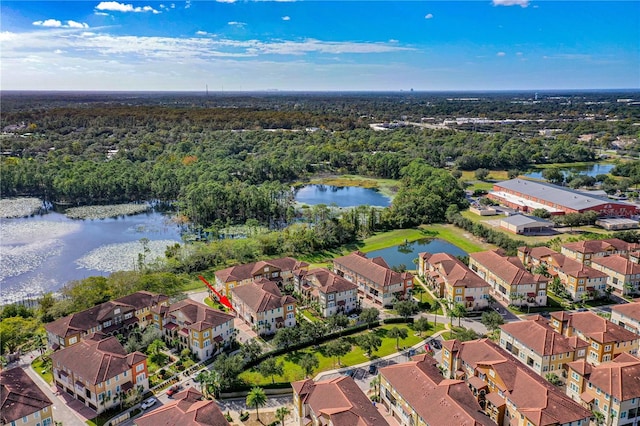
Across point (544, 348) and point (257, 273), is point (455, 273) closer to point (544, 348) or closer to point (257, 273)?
point (544, 348)

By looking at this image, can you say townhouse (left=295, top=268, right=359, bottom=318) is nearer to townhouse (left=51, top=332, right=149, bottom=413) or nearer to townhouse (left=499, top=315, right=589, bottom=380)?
townhouse (left=499, top=315, right=589, bottom=380)

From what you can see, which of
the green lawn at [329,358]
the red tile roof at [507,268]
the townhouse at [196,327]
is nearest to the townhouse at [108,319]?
the townhouse at [196,327]

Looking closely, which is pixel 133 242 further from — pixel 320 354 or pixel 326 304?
pixel 320 354

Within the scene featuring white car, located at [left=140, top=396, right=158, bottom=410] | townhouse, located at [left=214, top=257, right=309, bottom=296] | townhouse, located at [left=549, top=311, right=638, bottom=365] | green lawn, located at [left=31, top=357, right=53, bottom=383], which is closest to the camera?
white car, located at [left=140, top=396, right=158, bottom=410]

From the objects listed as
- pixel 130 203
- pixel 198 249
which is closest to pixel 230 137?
pixel 130 203

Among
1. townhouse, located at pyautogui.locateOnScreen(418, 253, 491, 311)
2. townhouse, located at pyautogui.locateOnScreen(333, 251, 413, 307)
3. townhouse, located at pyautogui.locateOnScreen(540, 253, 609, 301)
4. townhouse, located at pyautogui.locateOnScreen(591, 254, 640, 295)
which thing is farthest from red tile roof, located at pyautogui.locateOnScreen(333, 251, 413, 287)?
townhouse, located at pyautogui.locateOnScreen(591, 254, 640, 295)

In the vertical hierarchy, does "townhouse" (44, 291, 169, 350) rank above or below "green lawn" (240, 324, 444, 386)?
above

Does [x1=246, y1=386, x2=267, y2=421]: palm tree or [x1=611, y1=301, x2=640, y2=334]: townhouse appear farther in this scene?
[x1=611, y1=301, x2=640, y2=334]: townhouse

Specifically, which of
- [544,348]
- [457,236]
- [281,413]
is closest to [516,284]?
[544,348]
